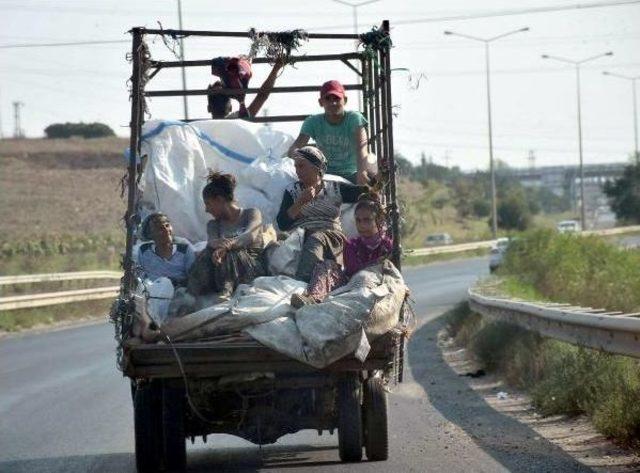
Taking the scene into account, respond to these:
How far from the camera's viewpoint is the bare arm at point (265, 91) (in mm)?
12177

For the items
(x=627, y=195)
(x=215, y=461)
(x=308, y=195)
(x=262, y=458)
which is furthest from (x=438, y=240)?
Result: (x=308, y=195)

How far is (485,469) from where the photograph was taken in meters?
9.36

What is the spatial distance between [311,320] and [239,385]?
776mm

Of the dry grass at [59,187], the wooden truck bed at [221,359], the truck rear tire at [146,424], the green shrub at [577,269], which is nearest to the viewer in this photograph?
the wooden truck bed at [221,359]

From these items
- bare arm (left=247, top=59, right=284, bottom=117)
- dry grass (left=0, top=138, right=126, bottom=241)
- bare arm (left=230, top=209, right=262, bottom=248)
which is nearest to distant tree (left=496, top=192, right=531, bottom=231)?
dry grass (left=0, top=138, right=126, bottom=241)

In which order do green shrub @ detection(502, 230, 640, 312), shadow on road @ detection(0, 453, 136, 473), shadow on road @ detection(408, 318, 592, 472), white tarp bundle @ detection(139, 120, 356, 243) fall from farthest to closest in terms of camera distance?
green shrub @ detection(502, 230, 640, 312), white tarp bundle @ detection(139, 120, 356, 243), shadow on road @ detection(0, 453, 136, 473), shadow on road @ detection(408, 318, 592, 472)

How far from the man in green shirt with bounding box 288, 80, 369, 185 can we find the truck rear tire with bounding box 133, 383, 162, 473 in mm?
2595

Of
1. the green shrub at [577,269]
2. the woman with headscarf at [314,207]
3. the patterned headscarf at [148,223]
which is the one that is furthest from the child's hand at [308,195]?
the green shrub at [577,269]

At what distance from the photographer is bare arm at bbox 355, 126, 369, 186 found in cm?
1103

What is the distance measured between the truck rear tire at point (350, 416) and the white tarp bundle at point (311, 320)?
0.54m

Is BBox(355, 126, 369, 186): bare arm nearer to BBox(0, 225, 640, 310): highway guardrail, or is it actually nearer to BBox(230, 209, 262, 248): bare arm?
BBox(230, 209, 262, 248): bare arm

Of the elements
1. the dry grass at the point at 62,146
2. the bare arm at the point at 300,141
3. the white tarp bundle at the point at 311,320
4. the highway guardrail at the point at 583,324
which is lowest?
the highway guardrail at the point at 583,324

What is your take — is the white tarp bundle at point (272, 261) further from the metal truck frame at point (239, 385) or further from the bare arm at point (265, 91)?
the bare arm at point (265, 91)

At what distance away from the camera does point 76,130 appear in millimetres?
121188
